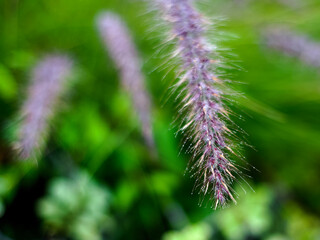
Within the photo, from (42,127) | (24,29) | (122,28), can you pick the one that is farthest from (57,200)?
(24,29)

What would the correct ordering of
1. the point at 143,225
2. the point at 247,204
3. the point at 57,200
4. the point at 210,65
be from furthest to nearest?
the point at 143,225 → the point at 247,204 → the point at 57,200 → the point at 210,65

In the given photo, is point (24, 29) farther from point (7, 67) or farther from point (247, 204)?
point (247, 204)

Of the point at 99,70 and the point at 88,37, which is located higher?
the point at 88,37

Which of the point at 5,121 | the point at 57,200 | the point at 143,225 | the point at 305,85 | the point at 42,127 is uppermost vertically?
the point at 42,127

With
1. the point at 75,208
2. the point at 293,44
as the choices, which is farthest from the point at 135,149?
the point at 293,44

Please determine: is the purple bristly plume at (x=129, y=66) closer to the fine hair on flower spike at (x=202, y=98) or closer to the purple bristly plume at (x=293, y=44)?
the fine hair on flower spike at (x=202, y=98)

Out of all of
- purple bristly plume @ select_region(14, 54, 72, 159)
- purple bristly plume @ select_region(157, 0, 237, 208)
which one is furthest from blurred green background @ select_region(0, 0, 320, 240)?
→ purple bristly plume @ select_region(157, 0, 237, 208)
